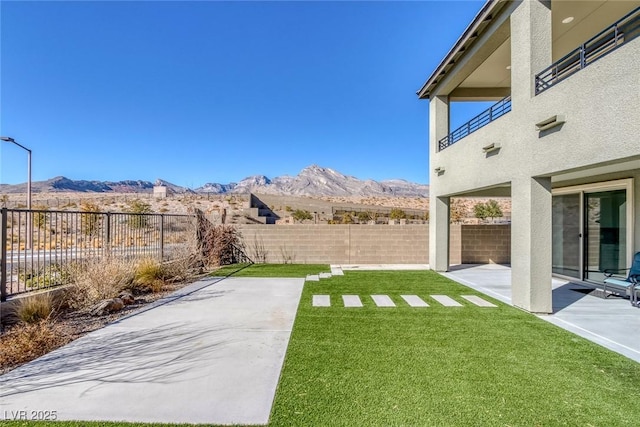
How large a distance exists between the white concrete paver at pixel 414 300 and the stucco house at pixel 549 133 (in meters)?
2.01

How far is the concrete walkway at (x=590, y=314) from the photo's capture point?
496 centimetres

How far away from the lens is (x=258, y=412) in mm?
3035

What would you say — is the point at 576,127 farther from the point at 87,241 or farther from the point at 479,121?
the point at 87,241

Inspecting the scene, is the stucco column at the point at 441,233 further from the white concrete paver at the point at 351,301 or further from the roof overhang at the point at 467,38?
the white concrete paver at the point at 351,301

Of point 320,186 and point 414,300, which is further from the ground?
point 320,186

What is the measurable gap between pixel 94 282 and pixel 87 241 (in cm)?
588

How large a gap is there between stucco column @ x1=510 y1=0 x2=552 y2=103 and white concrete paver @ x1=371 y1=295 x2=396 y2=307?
5134 millimetres

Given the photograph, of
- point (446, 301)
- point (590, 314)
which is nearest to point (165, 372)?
point (446, 301)

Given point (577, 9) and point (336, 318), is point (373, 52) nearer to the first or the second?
point (577, 9)

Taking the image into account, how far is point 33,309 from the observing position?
555 cm

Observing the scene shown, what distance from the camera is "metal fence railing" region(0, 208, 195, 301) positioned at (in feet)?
21.7

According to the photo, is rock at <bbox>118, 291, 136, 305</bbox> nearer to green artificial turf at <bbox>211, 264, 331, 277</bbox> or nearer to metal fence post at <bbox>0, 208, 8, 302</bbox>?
metal fence post at <bbox>0, 208, 8, 302</bbox>

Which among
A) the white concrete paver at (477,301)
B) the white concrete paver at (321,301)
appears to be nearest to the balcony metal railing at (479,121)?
the white concrete paver at (477,301)

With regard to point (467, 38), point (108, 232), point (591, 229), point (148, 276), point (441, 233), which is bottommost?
point (148, 276)
